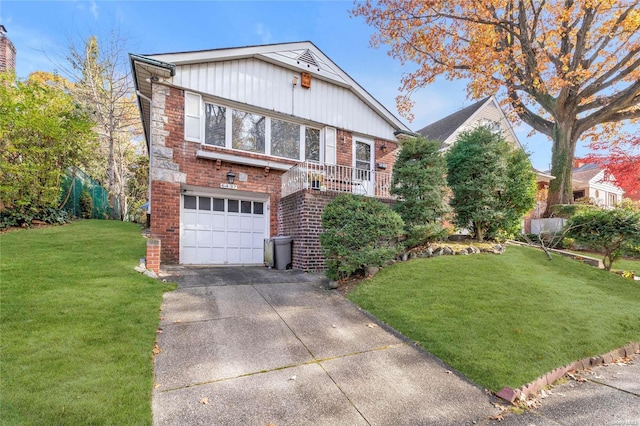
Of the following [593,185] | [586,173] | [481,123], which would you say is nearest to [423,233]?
[481,123]

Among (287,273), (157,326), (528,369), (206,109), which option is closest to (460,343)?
(528,369)

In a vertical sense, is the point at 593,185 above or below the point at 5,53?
below

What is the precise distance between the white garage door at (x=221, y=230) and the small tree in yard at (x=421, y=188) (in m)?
4.47

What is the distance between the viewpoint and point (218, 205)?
351 inches

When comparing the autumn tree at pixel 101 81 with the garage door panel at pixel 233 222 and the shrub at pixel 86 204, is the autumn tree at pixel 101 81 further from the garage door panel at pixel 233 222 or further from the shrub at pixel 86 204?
the garage door panel at pixel 233 222

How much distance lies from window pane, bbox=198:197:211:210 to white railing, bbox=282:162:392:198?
224 cm

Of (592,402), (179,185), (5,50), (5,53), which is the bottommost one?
(592,402)

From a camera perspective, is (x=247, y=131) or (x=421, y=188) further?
(x=247, y=131)

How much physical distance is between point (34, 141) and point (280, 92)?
24.2ft

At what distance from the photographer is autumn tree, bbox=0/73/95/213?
811 cm

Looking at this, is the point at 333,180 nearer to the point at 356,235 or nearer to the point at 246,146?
the point at 246,146

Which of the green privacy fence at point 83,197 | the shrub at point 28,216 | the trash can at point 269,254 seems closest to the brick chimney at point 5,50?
the green privacy fence at point 83,197

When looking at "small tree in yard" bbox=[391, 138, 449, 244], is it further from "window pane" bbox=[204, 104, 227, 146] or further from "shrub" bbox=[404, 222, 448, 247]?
"window pane" bbox=[204, 104, 227, 146]

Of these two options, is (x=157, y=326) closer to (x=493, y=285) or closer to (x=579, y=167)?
(x=493, y=285)
